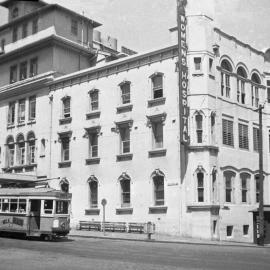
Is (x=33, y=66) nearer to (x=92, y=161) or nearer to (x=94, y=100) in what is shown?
(x=94, y=100)

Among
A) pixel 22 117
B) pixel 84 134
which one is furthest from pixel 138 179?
pixel 22 117

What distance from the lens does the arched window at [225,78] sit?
36.3 m

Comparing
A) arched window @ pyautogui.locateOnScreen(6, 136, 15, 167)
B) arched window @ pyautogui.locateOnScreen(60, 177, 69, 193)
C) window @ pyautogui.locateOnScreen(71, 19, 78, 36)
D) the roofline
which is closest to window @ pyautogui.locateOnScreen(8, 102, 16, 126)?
arched window @ pyautogui.locateOnScreen(6, 136, 15, 167)

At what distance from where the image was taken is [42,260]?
17297mm

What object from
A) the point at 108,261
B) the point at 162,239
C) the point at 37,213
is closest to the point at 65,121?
the point at 37,213

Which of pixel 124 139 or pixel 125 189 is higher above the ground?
pixel 124 139

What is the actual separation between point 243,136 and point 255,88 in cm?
450

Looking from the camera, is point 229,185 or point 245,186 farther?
point 245,186

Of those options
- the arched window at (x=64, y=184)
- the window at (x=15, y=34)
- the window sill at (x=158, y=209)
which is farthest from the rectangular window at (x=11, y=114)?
the window sill at (x=158, y=209)

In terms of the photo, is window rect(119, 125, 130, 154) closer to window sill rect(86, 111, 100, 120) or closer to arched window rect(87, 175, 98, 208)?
window sill rect(86, 111, 100, 120)

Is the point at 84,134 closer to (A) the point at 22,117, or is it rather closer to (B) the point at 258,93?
(A) the point at 22,117

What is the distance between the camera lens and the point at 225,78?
36656mm

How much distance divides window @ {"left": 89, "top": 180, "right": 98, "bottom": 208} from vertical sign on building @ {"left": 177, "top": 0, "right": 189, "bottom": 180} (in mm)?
8427

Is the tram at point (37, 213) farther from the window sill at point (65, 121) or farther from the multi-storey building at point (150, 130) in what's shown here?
the window sill at point (65, 121)
